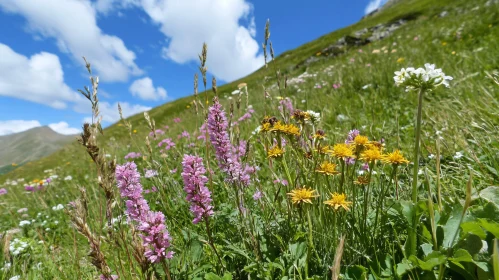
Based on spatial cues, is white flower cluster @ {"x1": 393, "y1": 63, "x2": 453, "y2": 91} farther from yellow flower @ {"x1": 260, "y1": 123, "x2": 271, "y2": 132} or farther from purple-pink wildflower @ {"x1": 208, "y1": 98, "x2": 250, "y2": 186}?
purple-pink wildflower @ {"x1": 208, "y1": 98, "x2": 250, "y2": 186}

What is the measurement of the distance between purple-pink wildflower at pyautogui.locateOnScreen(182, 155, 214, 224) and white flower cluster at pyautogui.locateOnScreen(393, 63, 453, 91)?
4.28ft

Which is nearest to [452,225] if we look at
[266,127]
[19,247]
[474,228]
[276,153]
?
[474,228]

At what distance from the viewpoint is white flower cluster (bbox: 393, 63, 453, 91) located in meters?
1.64

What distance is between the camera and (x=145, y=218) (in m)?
1.72

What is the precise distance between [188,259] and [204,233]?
1.52 feet

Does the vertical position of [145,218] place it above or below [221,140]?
below

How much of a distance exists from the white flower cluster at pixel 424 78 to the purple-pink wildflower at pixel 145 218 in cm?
160

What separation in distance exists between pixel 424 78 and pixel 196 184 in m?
1.46

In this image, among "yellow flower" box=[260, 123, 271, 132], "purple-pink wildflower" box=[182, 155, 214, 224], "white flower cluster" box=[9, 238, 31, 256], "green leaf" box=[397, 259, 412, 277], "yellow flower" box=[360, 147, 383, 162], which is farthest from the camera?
"white flower cluster" box=[9, 238, 31, 256]

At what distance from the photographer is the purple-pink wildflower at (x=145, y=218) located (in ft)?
5.48

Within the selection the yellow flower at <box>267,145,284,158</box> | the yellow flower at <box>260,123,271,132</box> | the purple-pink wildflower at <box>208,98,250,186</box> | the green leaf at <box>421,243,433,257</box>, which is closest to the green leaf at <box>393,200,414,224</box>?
the green leaf at <box>421,243,433,257</box>

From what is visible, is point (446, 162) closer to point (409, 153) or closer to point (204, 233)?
point (409, 153)

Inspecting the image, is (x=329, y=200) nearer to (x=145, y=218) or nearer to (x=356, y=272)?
(x=356, y=272)

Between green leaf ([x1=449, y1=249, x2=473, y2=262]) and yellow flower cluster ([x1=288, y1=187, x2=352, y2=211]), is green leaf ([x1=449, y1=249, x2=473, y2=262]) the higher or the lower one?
the lower one
